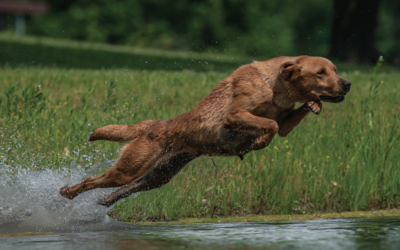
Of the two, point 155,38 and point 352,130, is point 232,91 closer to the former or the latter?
point 352,130

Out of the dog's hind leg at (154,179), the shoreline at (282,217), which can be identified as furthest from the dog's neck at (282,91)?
the shoreline at (282,217)

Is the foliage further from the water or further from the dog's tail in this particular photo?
the dog's tail

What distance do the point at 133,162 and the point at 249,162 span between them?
194 centimetres

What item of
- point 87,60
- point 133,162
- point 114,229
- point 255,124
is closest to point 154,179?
point 133,162

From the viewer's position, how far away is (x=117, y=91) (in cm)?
1118

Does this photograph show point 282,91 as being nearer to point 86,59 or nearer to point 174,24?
point 86,59

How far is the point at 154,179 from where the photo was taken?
7156 millimetres

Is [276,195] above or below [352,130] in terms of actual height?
below

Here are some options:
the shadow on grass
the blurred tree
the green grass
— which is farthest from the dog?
the blurred tree

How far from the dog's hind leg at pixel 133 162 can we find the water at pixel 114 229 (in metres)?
0.53

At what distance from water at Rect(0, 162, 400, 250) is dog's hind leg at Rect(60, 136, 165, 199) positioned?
0.53 m

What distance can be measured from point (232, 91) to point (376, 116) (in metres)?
3.81

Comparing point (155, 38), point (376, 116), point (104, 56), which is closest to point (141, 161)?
point (376, 116)

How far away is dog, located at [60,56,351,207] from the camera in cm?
623
